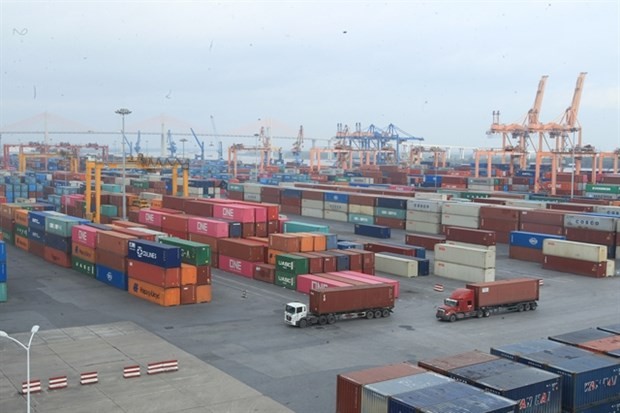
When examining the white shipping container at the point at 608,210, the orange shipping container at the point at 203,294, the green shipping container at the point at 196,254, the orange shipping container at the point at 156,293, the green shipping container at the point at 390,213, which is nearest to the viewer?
the orange shipping container at the point at 156,293

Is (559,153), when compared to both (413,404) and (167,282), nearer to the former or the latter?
(167,282)

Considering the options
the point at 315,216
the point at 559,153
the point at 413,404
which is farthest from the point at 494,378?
the point at 559,153

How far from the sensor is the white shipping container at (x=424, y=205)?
76125mm

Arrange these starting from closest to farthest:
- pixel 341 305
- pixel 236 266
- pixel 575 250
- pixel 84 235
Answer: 1. pixel 341 305
2. pixel 84 235
3. pixel 236 266
4. pixel 575 250

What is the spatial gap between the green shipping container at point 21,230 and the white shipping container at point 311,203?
39.3 m

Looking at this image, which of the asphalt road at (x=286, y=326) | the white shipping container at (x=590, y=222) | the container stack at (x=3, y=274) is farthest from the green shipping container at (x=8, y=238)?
the white shipping container at (x=590, y=222)

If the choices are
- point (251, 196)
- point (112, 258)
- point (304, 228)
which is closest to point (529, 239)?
point (304, 228)

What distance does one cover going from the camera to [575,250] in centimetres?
5538

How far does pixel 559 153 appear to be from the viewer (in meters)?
105

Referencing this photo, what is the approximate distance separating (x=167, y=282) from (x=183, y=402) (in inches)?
660

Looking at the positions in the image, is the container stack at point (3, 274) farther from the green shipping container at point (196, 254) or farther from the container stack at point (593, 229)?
the container stack at point (593, 229)

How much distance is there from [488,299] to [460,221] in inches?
1312

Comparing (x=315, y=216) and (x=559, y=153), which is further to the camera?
(x=559, y=153)

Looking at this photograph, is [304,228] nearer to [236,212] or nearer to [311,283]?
[236,212]
